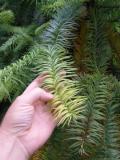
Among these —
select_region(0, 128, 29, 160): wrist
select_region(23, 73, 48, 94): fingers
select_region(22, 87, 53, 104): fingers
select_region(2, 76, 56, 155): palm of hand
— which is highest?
select_region(23, 73, 48, 94): fingers

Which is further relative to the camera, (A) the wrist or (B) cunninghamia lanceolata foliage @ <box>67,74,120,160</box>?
(A) the wrist

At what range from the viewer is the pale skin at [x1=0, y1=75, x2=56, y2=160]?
0.70 meters

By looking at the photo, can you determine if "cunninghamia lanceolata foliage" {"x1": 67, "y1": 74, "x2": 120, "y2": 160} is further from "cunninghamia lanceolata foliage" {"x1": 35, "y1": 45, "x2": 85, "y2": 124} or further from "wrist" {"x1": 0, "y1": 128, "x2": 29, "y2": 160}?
"wrist" {"x1": 0, "y1": 128, "x2": 29, "y2": 160}

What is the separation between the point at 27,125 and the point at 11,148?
0.20ft

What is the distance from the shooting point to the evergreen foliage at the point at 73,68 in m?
0.64

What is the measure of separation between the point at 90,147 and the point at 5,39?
33cm

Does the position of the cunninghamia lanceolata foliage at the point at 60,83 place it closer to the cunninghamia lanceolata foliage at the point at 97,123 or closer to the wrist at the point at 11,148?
the cunninghamia lanceolata foliage at the point at 97,123

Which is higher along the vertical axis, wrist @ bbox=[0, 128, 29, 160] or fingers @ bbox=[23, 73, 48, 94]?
fingers @ bbox=[23, 73, 48, 94]

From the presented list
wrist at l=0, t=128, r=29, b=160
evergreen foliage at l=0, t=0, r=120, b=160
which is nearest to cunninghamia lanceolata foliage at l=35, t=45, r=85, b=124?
evergreen foliage at l=0, t=0, r=120, b=160

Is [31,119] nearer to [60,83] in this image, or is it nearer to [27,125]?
[27,125]

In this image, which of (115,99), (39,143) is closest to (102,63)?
(115,99)

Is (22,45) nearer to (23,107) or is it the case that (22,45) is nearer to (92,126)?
(23,107)

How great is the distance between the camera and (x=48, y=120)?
723 mm

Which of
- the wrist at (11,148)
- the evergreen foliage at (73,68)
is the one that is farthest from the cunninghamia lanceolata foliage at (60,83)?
the wrist at (11,148)
